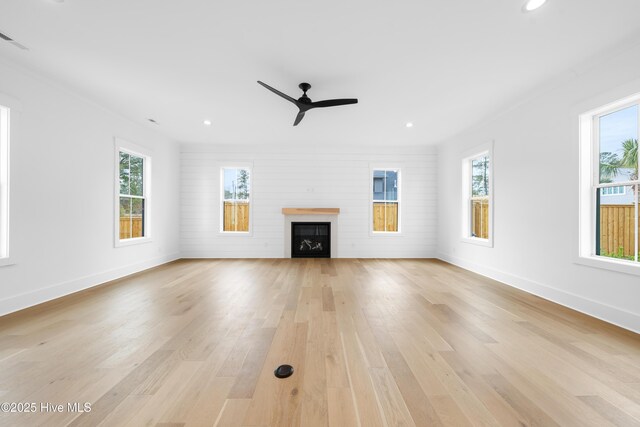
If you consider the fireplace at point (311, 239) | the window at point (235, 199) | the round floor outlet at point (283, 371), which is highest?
the window at point (235, 199)

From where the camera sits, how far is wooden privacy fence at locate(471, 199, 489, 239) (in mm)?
4824

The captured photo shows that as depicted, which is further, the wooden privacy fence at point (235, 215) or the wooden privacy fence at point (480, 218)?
the wooden privacy fence at point (235, 215)

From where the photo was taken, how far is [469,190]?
5262 mm

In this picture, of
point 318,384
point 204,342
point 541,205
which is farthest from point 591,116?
point 204,342

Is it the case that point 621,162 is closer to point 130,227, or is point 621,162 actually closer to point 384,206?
point 384,206

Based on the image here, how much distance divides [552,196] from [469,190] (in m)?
2.00

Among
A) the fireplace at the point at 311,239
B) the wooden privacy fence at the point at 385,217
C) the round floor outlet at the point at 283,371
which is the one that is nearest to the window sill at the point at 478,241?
the wooden privacy fence at the point at 385,217

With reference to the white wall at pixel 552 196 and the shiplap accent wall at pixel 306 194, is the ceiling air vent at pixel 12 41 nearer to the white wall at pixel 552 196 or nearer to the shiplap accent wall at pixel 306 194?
the shiplap accent wall at pixel 306 194

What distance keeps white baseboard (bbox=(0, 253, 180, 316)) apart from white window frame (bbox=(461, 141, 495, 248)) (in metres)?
6.04

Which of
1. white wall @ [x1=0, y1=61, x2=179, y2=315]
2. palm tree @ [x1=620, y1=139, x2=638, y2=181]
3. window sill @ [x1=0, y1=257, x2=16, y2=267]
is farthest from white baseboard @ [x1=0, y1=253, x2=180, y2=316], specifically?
palm tree @ [x1=620, y1=139, x2=638, y2=181]


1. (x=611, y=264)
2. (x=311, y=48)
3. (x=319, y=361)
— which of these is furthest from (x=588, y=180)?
(x=319, y=361)

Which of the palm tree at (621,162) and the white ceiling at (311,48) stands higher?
the white ceiling at (311,48)

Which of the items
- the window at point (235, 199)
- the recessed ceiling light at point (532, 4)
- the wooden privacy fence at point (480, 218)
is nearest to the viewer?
the recessed ceiling light at point (532, 4)

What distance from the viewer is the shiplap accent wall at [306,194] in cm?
619
